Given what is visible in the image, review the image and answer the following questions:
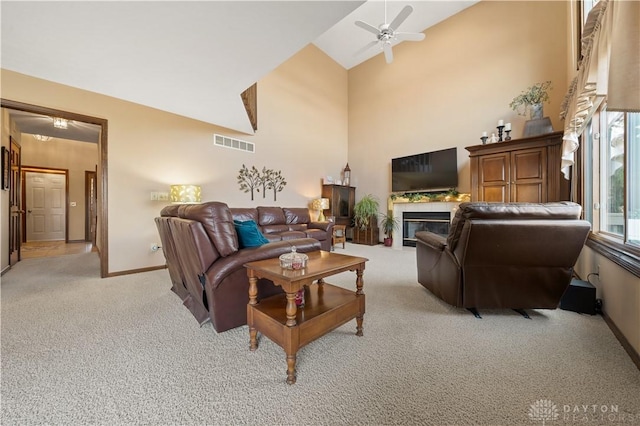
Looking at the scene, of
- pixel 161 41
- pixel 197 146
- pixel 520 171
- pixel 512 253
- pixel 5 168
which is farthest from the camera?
pixel 197 146

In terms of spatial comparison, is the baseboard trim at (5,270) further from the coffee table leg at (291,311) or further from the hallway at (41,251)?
the coffee table leg at (291,311)

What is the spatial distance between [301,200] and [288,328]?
15.6 feet

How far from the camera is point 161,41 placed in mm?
1890

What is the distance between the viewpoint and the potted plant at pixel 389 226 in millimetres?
5543

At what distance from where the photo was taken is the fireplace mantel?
484cm

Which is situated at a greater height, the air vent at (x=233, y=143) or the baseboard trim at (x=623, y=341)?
the air vent at (x=233, y=143)

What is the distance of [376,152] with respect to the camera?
20.9ft

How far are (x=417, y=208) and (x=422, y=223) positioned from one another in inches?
15.2

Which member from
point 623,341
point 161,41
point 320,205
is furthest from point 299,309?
point 320,205

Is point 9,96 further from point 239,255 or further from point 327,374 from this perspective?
point 327,374

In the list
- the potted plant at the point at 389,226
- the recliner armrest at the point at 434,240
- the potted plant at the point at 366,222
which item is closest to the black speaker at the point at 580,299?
the recliner armrest at the point at 434,240

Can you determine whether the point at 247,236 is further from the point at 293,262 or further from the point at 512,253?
the point at 512,253

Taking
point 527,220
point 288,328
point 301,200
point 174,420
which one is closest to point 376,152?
point 301,200

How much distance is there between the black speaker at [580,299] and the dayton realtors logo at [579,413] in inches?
48.1
